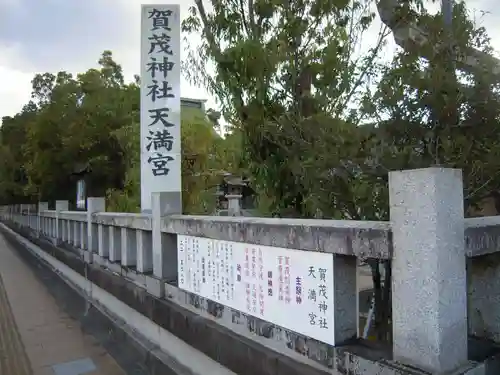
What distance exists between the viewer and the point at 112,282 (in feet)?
21.7

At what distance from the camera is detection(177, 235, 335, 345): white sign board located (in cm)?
271

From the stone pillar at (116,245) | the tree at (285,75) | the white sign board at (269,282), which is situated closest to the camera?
the white sign board at (269,282)

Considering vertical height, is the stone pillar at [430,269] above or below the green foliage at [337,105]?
below

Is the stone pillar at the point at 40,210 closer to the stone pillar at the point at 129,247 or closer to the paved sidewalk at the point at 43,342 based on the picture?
the paved sidewalk at the point at 43,342

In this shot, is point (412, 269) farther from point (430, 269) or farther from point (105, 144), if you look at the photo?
point (105, 144)

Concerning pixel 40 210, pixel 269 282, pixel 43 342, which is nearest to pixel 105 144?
pixel 40 210

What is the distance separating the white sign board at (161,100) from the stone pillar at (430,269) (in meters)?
4.34

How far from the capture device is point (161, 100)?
20.6 feet

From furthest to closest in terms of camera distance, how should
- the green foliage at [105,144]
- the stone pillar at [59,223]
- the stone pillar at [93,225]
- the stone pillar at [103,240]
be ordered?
the stone pillar at [59,223]
the green foliage at [105,144]
the stone pillar at [93,225]
the stone pillar at [103,240]

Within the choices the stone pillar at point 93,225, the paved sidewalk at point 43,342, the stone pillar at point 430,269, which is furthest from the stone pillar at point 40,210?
the stone pillar at point 430,269

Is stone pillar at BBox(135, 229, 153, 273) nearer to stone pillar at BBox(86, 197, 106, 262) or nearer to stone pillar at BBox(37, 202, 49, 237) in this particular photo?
stone pillar at BBox(86, 197, 106, 262)

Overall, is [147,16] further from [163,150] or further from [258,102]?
[258,102]

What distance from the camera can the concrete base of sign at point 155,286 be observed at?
16.2 ft

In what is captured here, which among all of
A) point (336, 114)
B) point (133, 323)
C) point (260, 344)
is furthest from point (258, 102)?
point (133, 323)
